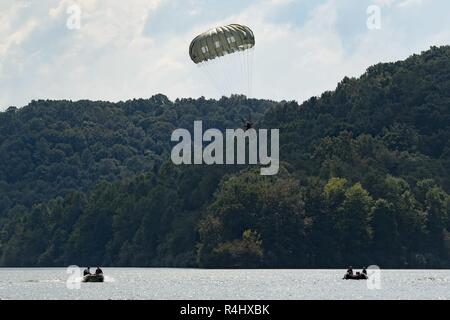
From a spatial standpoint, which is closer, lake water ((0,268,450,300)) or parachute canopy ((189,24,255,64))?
lake water ((0,268,450,300))

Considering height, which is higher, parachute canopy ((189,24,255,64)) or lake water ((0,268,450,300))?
parachute canopy ((189,24,255,64))

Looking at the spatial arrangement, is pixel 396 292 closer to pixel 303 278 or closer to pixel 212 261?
pixel 303 278

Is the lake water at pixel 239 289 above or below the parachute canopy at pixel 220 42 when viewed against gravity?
below

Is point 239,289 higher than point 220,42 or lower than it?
lower

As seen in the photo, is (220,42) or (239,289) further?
(239,289)

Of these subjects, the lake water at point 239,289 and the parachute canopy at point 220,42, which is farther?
the parachute canopy at point 220,42
